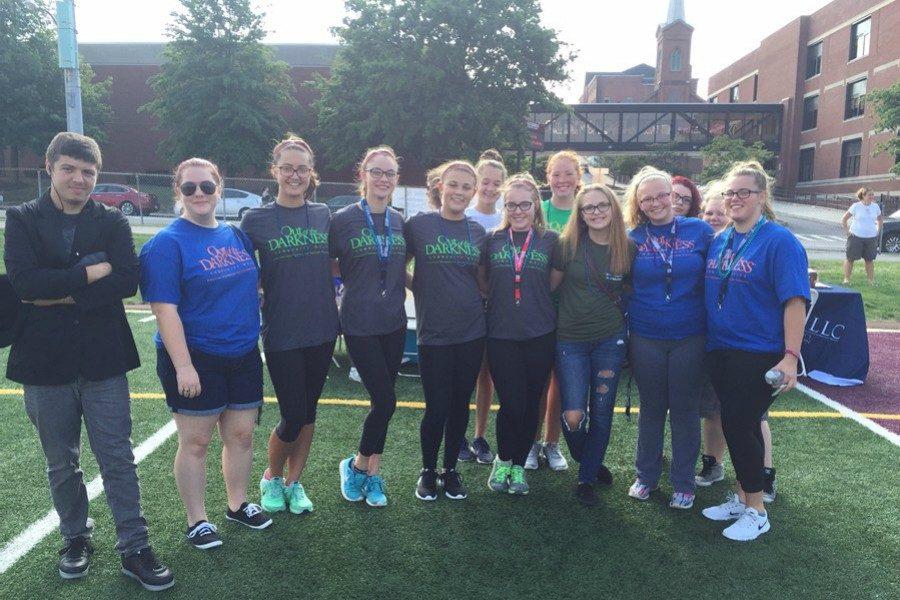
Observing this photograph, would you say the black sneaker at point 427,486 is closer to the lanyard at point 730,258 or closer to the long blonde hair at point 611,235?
the long blonde hair at point 611,235

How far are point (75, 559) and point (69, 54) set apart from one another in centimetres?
972

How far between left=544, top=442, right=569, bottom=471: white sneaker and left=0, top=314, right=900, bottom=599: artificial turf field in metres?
0.11

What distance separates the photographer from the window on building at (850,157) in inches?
1510

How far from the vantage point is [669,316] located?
356 centimetres

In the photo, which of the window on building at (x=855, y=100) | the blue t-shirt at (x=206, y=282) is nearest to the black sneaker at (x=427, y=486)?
the blue t-shirt at (x=206, y=282)

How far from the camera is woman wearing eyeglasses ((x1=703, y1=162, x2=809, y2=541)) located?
3182 mm

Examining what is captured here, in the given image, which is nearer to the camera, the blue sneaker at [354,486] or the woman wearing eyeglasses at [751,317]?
the woman wearing eyeglasses at [751,317]

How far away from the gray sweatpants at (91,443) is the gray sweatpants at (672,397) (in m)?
2.74

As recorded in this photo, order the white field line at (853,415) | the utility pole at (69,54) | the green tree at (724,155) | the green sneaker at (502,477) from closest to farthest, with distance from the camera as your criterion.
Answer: the green sneaker at (502,477) < the white field line at (853,415) < the utility pole at (69,54) < the green tree at (724,155)

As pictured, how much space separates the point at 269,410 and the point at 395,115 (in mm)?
25816

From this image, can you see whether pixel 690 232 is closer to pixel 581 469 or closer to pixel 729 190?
pixel 729 190

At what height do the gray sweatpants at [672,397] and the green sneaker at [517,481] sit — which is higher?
the gray sweatpants at [672,397]

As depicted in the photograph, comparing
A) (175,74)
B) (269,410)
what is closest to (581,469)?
(269,410)

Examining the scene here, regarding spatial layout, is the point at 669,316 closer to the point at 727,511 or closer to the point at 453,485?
the point at 727,511
